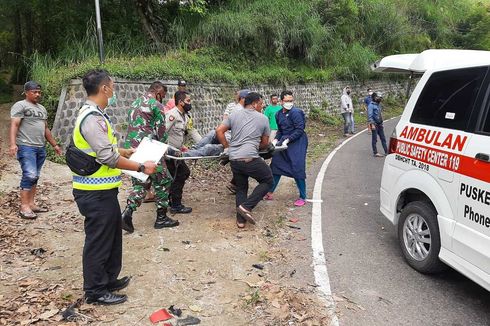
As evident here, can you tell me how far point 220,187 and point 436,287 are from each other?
4873mm

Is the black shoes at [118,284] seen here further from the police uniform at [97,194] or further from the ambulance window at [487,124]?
the ambulance window at [487,124]

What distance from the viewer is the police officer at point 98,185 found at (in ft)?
11.3

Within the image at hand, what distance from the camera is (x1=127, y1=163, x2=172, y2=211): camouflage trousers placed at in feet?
17.9

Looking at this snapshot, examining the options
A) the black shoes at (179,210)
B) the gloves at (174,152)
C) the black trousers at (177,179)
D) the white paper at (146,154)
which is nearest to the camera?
the white paper at (146,154)

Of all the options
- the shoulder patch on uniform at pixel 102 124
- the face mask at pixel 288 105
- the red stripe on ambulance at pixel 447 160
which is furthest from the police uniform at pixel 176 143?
the red stripe on ambulance at pixel 447 160

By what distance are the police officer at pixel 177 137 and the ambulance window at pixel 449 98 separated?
335 cm

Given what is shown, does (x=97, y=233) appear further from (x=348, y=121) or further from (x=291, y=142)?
(x=348, y=121)

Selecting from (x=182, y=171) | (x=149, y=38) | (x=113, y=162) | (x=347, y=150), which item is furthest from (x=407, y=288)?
(x=149, y=38)

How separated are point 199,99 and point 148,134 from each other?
307 inches

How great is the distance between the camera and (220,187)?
8.18 meters

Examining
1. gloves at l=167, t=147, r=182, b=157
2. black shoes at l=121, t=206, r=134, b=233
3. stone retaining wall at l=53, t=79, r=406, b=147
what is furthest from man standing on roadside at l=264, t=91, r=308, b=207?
stone retaining wall at l=53, t=79, r=406, b=147

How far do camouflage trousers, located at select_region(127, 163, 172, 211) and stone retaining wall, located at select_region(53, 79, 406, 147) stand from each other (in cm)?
515

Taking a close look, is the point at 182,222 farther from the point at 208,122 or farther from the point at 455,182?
the point at 208,122

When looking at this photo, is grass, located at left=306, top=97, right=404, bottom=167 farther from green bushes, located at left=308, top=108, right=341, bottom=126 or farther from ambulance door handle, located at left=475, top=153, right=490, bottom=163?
ambulance door handle, located at left=475, top=153, right=490, bottom=163
